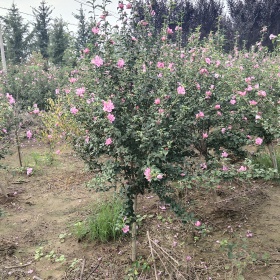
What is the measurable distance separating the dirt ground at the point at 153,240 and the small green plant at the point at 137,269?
11 millimetres

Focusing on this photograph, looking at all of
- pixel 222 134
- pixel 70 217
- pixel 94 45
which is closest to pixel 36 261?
pixel 70 217

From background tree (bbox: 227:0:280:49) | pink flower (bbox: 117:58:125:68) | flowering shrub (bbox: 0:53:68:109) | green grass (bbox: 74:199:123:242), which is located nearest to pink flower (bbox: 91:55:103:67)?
pink flower (bbox: 117:58:125:68)

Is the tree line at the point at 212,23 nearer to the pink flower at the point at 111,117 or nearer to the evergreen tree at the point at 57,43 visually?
the evergreen tree at the point at 57,43

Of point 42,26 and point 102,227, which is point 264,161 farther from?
point 42,26

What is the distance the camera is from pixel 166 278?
7.07 ft

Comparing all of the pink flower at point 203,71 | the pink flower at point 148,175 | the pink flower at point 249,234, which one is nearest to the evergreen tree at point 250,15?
the pink flower at point 203,71

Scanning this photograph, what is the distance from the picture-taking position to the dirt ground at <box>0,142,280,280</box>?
7.39 feet

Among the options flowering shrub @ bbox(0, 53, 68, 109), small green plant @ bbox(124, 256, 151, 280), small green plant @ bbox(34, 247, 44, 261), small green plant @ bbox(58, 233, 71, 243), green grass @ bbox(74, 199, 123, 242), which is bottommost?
small green plant @ bbox(124, 256, 151, 280)

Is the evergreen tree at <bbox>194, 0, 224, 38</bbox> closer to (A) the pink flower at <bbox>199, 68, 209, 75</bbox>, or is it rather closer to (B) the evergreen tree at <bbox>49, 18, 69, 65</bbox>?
(B) the evergreen tree at <bbox>49, 18, 69, 65</bbox>

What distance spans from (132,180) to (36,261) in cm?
117

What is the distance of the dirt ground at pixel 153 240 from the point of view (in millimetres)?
2252

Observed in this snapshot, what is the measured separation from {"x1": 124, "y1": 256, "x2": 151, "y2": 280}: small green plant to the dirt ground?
1 centimetres

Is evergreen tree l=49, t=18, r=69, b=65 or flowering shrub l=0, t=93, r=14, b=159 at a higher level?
evergreen tree l=49, t=18, r=69, b=65

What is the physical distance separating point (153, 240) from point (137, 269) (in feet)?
0.95
